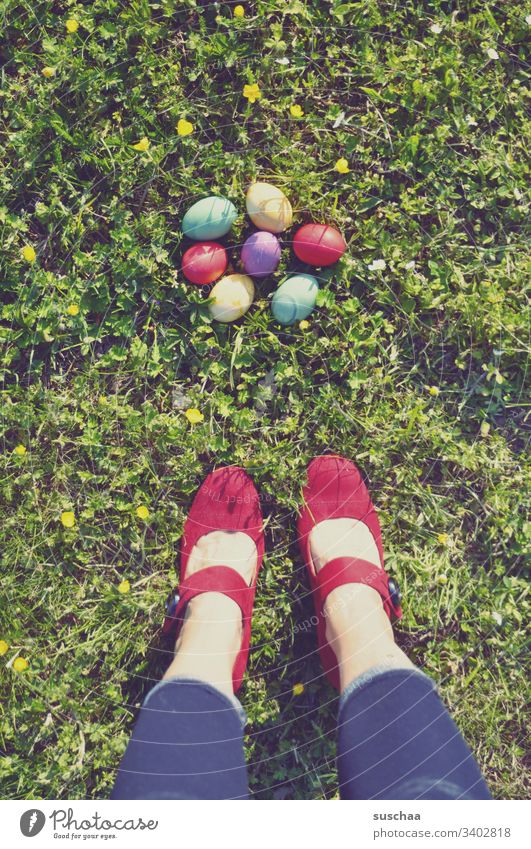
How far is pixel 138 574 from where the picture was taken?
1.71 metres

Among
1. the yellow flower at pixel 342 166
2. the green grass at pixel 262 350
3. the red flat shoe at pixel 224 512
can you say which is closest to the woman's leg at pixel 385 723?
the green grass at pixel 262 350

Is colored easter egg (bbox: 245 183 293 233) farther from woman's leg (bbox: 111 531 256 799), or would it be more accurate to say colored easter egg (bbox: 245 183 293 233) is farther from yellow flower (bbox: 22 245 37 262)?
woman's leg (bbox: 111 531 256 799)

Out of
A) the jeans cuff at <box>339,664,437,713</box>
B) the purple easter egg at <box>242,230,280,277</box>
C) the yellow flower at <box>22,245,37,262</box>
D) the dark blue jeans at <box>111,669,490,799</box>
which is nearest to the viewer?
the dark blue jeans at <box>111,669,490,799</box>

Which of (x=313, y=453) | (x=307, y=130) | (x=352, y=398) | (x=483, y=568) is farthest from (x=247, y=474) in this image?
(x=307, y=130)

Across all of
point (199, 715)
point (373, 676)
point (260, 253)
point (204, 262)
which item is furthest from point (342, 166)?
point (199, 715)

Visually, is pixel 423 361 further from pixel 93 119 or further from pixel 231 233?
pixel 93 119

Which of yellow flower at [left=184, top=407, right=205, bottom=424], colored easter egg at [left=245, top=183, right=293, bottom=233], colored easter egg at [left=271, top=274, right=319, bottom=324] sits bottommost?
yellow flower at [left=184, top=407, right=205, bottom=424]

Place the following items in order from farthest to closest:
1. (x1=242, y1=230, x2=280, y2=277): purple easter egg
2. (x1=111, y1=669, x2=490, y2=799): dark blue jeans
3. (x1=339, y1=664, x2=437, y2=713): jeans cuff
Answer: (x1=242, y1=230, x2=280, y2=277): purple easter egg < (x1=339, y1=664, x2=437, y2=713): jeans cuff < (x1=111, y1=669, x2=490, y2=799): dark blue jeans

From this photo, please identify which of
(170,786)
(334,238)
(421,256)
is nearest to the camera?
(170,786)

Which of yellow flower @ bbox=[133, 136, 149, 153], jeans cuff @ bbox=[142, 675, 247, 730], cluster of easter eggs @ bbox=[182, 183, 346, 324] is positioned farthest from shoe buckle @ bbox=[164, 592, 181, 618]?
yellow flower @ bbox=[133, 136, 149, 153]

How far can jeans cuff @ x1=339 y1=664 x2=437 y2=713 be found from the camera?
1.46 metres

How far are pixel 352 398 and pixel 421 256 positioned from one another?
0.44 m

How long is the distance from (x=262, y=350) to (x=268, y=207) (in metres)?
0.37

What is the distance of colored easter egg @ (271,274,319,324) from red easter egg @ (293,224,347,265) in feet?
0.19
